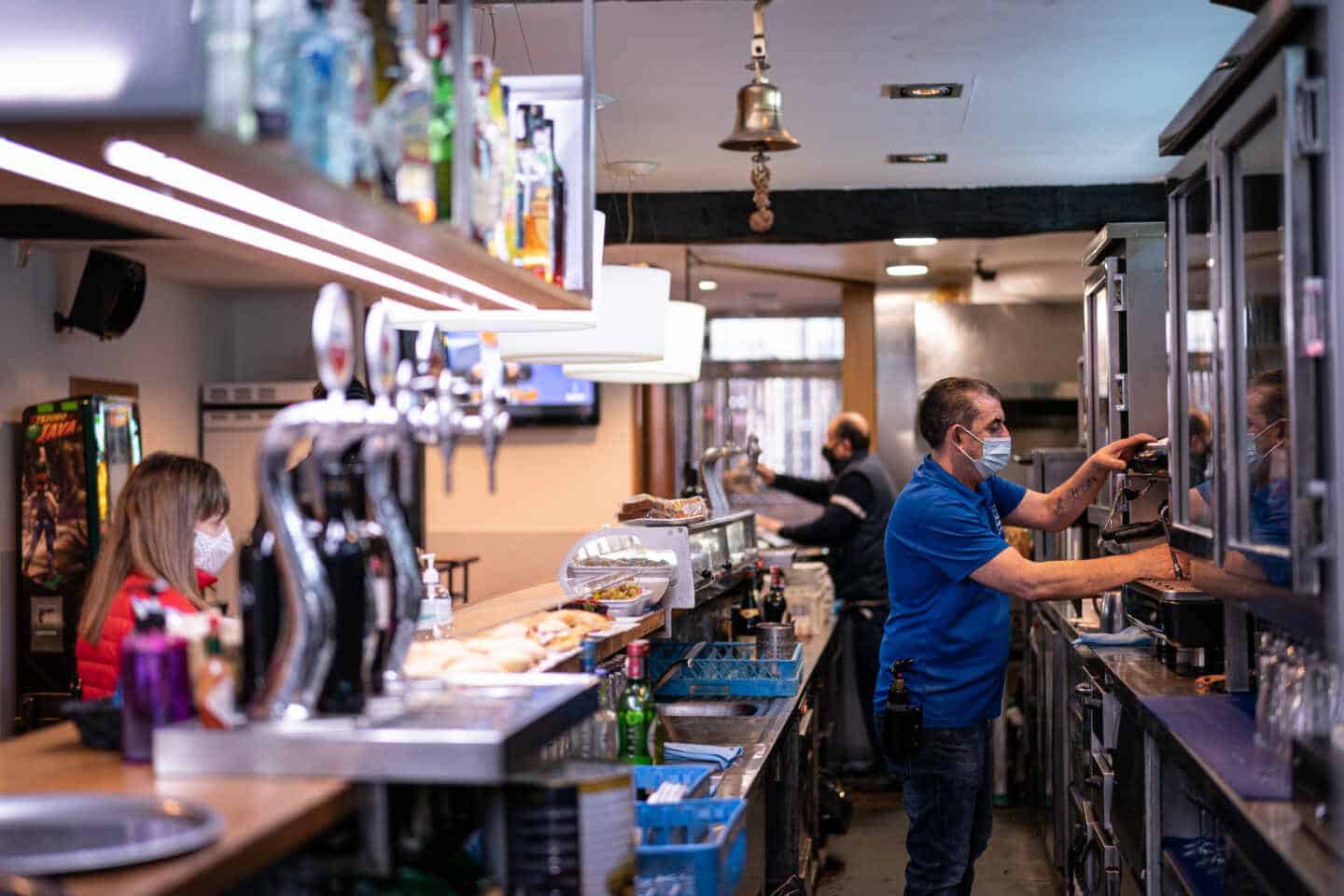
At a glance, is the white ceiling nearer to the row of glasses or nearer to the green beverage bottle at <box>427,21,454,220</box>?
the green beverage bottle at <box>427,21,454,220</box>

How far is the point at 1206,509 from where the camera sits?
3682mm

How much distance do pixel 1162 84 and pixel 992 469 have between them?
2307 mm

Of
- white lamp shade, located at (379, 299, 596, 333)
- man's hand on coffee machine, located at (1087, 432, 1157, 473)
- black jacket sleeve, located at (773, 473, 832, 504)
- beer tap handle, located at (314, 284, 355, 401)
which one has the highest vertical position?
white lamp shade, located at (379, 299, 596, 333)

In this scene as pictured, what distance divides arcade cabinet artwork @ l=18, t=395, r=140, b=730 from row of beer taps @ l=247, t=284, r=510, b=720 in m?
5.82

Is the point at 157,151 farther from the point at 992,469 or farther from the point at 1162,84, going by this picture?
the point at 1162,84

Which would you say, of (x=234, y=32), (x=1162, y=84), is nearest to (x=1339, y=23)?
(x=234, y=32)

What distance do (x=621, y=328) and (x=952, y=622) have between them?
71.5 inches

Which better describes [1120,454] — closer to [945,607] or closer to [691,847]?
[945,607]

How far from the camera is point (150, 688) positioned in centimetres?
223

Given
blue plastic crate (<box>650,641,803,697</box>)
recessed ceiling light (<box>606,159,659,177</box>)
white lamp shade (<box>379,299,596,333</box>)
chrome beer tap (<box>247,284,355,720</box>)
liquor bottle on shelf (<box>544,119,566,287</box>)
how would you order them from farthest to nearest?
recessed ceiling light (<box>606,159,659,177</box>) → blue plastic crate (<box>650,641,803,697</box>) → white lamp shade (<box>379,299,596,333</box>) → liquor bottle on shelf (<box>544,119,566,287</box>) → chrome beer tap (<box>247,284,355,720</box>)

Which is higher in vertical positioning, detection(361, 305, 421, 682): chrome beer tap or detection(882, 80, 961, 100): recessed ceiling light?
detection(882, 80, 961, 100): recessed ceiling light

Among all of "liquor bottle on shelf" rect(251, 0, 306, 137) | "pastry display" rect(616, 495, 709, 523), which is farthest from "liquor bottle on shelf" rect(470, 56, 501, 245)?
"pastry display" rect(616, 495, 709, 523)

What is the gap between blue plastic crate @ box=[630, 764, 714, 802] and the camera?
3398 mm

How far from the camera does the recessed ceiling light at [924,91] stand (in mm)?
6078
